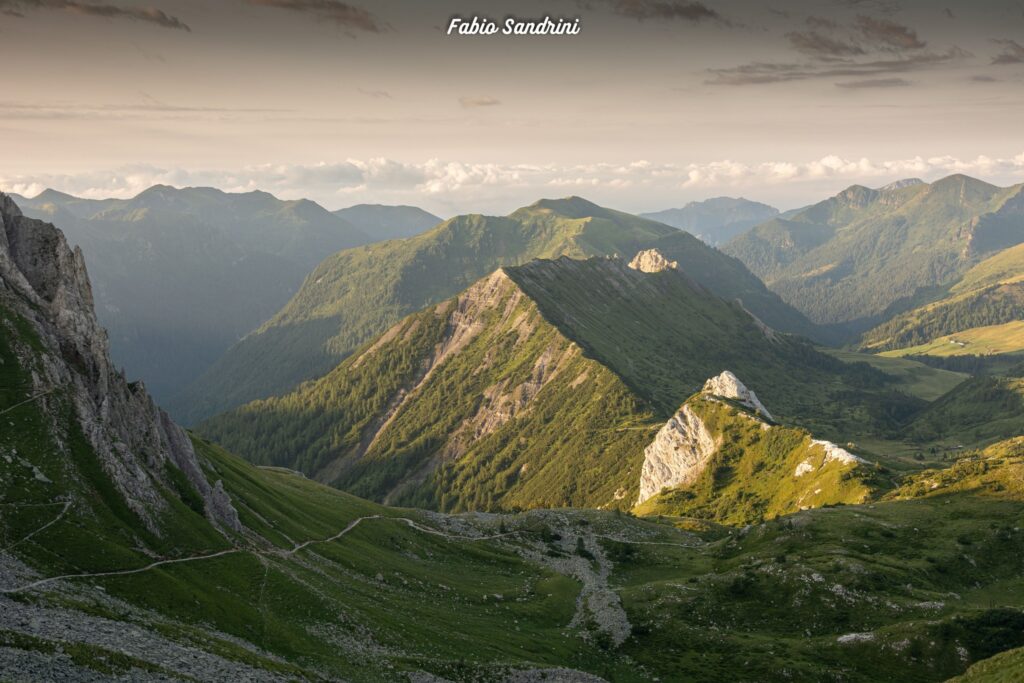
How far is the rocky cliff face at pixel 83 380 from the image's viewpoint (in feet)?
318

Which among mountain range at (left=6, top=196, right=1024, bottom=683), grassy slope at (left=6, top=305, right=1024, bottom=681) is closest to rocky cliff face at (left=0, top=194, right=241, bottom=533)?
mountain range at (left=6, top=196, right=1024, bottom=683)

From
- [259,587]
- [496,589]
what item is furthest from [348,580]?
[496,589]

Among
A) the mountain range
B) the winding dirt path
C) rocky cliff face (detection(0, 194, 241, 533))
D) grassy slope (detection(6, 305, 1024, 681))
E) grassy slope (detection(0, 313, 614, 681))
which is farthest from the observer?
rocky cliff face (detection(0, 194, 241, 533))

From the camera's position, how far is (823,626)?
112000mm

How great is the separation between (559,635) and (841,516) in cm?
7735

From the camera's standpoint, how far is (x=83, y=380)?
10838 cm

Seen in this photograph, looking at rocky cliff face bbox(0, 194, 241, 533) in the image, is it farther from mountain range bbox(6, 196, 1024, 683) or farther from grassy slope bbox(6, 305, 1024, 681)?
grassy slope bbox(6, 305, 1024, 681)

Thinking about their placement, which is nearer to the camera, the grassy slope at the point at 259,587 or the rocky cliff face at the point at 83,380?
the grassy slope at the point at 259,587

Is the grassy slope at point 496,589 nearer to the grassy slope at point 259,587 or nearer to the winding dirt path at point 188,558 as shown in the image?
the grassy slope at point 259,587

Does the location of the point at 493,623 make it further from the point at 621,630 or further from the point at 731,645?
the point at 731,645

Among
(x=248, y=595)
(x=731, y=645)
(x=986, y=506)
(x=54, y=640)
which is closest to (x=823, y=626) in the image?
(x=731, y=645)

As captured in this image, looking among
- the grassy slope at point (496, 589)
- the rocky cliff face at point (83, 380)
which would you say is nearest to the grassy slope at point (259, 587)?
the grassy slope at point (496, 589)

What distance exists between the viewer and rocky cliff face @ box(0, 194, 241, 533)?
9700 centimetres

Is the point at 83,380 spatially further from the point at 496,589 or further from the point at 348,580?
the point at 496,589
